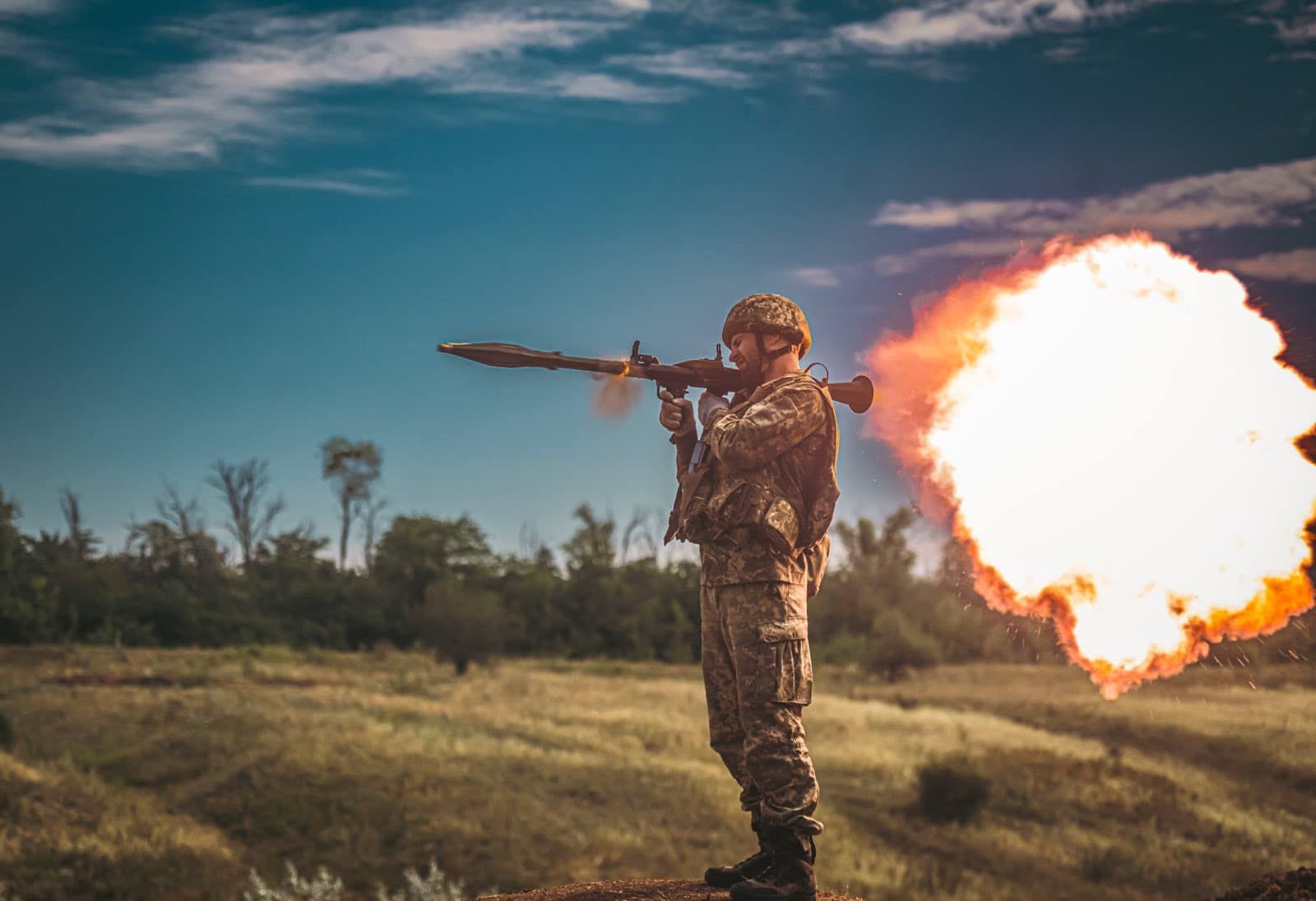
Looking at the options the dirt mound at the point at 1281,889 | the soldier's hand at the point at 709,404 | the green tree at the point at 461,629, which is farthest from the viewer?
the green tree at the point at 461,629

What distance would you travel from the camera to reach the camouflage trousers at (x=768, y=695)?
6.82 meters

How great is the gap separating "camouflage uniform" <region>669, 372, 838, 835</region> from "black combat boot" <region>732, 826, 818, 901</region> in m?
0.08

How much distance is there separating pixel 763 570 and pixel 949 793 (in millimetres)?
25179

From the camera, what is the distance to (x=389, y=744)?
3002 cm

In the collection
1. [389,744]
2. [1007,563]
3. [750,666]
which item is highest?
[1007,563]

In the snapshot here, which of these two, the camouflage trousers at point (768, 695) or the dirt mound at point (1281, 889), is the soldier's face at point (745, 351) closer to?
the camouflage trousers at point (768, 695)

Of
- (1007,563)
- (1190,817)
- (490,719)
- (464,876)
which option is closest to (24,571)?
(490,719)

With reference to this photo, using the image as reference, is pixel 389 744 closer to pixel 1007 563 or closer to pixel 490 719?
pixel 490 719

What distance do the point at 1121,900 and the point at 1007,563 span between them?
18.7m

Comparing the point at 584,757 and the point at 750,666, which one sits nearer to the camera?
the point at 750,666

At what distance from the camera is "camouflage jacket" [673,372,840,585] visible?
271 inches

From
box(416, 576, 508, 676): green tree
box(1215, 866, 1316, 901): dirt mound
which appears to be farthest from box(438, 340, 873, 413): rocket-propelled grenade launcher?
box(416, 576, 508, 676): green tree

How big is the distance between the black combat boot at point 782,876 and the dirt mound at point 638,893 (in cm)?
75

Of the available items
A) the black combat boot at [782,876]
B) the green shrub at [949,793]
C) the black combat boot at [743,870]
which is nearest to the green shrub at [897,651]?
the green shrub at [949,793]
